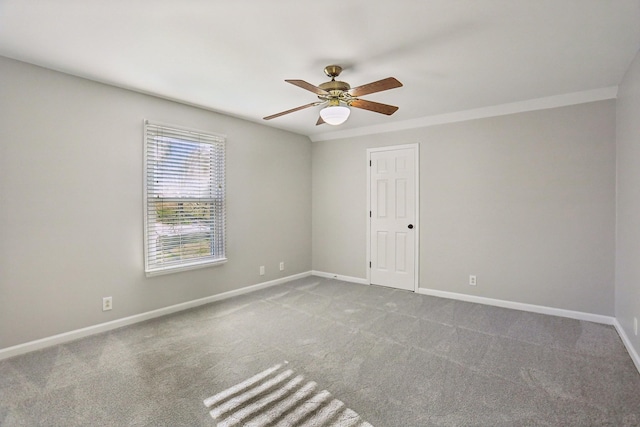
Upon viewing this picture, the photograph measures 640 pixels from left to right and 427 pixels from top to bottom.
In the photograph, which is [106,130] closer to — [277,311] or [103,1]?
[103,1]

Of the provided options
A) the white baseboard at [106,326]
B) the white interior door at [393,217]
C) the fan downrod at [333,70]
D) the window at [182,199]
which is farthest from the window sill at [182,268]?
A: the fan downrod at [333,70]

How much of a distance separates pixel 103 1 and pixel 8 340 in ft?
8.78

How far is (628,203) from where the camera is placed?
2729 millimetres

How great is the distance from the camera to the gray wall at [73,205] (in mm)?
2568

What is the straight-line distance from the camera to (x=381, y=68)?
2746 millimetres

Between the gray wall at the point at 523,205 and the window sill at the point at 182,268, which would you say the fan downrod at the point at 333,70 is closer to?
the gray wall at the point at 523,205

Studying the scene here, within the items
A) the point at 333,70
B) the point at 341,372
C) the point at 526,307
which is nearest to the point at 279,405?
the point at 341,372

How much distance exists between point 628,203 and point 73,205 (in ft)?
16.1

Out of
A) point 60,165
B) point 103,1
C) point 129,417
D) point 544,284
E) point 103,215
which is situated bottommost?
point 129,417

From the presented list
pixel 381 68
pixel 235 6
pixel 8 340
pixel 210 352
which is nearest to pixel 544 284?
pixel 381 68

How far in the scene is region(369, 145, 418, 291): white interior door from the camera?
450 centimetres

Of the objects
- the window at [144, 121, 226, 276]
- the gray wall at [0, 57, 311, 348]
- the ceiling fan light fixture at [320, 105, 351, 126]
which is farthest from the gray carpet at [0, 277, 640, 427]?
the ceiling fan light fixture at [320, 105, 351, 126]

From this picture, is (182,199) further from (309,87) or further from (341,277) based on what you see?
(341,277)

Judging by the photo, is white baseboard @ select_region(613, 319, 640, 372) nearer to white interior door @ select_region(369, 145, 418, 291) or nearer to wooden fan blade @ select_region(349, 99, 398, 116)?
white interior door @ select_region(369, 145, 418, 291)
